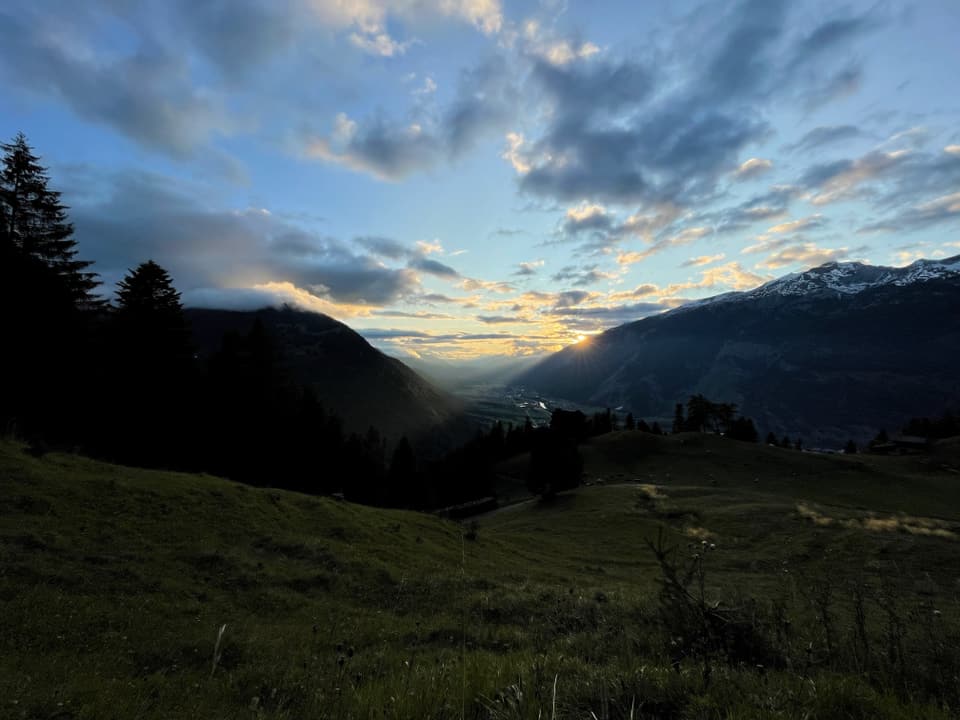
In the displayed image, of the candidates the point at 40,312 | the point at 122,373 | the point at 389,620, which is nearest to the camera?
the point at 389,620

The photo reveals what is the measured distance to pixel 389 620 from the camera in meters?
12.6

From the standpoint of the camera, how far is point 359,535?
23.5 metres

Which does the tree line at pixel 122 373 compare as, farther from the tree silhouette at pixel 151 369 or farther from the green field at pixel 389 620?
the green field at pixel 389 620

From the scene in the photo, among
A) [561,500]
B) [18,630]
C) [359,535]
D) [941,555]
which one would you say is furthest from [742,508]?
[18,630]

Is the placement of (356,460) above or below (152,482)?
below

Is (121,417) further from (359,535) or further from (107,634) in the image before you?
(107,634)

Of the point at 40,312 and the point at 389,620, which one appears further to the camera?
the point at 40,312

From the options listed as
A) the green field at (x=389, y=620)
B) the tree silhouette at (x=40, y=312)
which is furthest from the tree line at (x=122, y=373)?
the green field at (x=389, y=620)

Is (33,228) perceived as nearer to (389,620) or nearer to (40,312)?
(40,312)

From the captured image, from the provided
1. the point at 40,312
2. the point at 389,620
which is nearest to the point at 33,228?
the point at 40,312

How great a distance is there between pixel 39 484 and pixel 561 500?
5946 centimetres

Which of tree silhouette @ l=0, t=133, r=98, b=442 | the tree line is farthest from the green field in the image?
tree silhouette @ l=0, t=133, r=98, b=442

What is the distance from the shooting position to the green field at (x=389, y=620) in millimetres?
4477

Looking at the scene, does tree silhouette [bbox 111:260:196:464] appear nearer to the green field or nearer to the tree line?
the tree line
